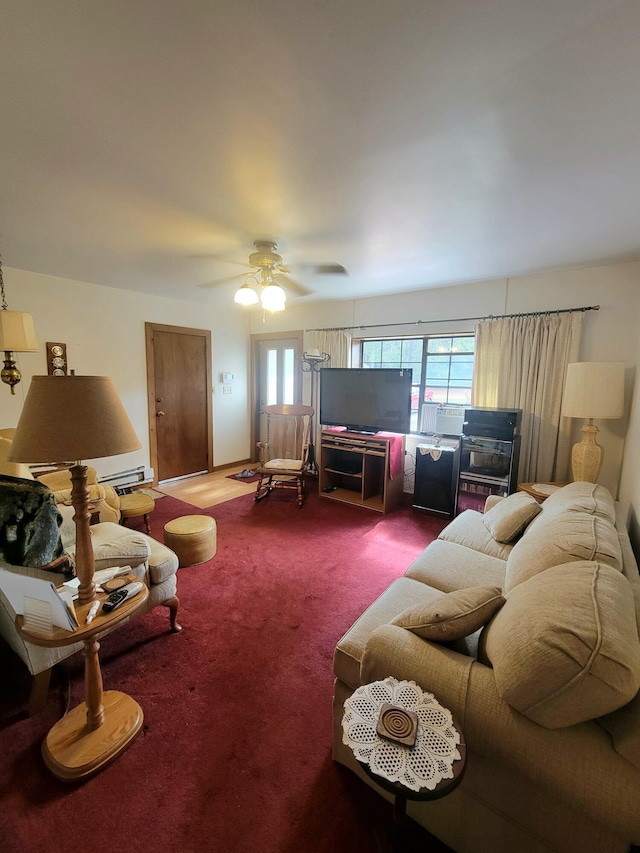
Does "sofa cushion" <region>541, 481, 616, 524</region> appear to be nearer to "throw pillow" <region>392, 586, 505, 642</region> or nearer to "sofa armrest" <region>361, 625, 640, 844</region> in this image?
"throw pillow" <region>392, 586, 505, 642</region>

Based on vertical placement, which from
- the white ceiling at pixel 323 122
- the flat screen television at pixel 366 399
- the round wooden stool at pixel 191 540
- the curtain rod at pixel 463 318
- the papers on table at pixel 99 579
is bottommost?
the round wooden stool at pixel 191 540

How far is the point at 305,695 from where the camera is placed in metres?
1.66

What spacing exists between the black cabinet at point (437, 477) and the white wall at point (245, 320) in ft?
3.75

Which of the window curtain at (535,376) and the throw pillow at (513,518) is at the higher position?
the window curtain at (535,376)

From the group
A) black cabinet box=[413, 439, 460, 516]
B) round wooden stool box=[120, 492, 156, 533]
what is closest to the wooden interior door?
round wooden stool box=[120, 492, 156, 533]

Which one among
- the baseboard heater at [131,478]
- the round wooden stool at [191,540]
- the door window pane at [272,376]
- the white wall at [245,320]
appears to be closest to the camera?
the round wooden stool at [191,540]

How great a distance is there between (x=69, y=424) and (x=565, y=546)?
74.3 inches

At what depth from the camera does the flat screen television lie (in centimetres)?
384

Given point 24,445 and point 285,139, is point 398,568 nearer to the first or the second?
point 24,445

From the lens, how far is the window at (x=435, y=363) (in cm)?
388

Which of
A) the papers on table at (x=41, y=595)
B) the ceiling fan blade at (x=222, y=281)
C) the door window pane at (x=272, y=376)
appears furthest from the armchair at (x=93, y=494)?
the door window pane at (x=272, y=376)

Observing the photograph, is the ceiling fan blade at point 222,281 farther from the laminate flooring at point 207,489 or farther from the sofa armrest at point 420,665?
the sofa armrest at point 420,665

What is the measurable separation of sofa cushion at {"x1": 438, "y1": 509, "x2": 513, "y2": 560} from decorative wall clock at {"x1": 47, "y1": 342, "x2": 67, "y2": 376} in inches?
160

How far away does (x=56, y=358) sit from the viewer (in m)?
3.72
